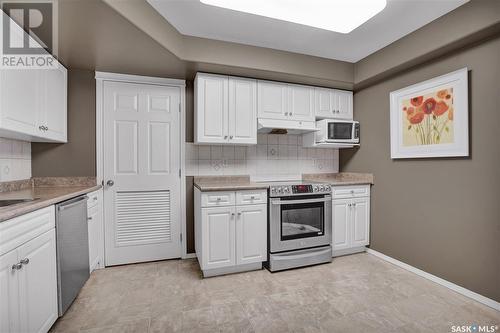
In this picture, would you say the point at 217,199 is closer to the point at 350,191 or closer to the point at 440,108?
the point at 350,191

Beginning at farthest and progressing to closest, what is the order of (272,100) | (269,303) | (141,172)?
(272,100) → (141,172) → (269,303)

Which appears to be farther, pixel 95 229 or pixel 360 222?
pixel 360 222

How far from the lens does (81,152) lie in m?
2.61

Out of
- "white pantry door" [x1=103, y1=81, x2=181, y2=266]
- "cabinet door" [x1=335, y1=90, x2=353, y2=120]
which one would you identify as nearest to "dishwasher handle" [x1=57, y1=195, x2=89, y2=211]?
"white pantry door" [x1=103, y1=81, x2=181, y2=266]

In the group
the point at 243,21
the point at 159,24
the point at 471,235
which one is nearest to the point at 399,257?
the point at 471,235

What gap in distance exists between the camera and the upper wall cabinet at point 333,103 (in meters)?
3.14

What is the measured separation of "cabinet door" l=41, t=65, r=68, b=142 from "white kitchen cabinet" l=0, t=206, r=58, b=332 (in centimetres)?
105

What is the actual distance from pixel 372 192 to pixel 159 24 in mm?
3043

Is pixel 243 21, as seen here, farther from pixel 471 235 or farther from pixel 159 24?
pixel 471 235

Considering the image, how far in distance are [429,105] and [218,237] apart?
2517 mm

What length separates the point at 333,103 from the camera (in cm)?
324

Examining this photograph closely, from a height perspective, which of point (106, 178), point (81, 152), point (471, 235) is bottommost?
point (471, 235)

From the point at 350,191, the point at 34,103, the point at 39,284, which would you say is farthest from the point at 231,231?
the point at 34,103

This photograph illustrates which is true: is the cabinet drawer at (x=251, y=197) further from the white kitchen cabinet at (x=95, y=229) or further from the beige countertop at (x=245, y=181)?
the white kitchen cabinet at (x=95, y=229)
